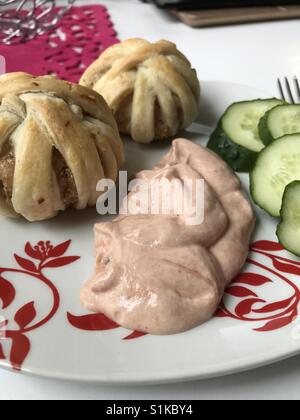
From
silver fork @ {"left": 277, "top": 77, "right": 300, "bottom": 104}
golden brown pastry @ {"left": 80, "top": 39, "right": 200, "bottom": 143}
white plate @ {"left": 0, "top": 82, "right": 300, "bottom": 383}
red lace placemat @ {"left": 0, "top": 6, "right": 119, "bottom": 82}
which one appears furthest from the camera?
red lace placemat @ {"left": 0, "top": 6, "right": 119, "bottom": 82}

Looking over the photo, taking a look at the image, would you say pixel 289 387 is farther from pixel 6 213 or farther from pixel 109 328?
pixel 6 213

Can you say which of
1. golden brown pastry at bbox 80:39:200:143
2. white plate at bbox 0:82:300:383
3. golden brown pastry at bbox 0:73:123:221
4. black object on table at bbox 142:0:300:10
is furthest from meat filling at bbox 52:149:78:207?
black object on table at bbox 142:0:300:10

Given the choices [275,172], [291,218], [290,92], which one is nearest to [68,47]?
[290,92]

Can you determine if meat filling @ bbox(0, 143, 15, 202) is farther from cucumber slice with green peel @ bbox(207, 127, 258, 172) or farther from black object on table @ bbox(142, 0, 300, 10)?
black object on table @ bbox(142, 0, 300, 10)

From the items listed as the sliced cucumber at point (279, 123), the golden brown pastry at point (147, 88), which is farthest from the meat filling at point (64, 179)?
the sliced cucumber at point (279, 123)

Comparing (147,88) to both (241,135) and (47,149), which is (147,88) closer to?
(241,135)

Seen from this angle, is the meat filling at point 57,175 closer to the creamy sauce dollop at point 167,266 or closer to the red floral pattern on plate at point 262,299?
the creamy sauce dollop at point 167,266
